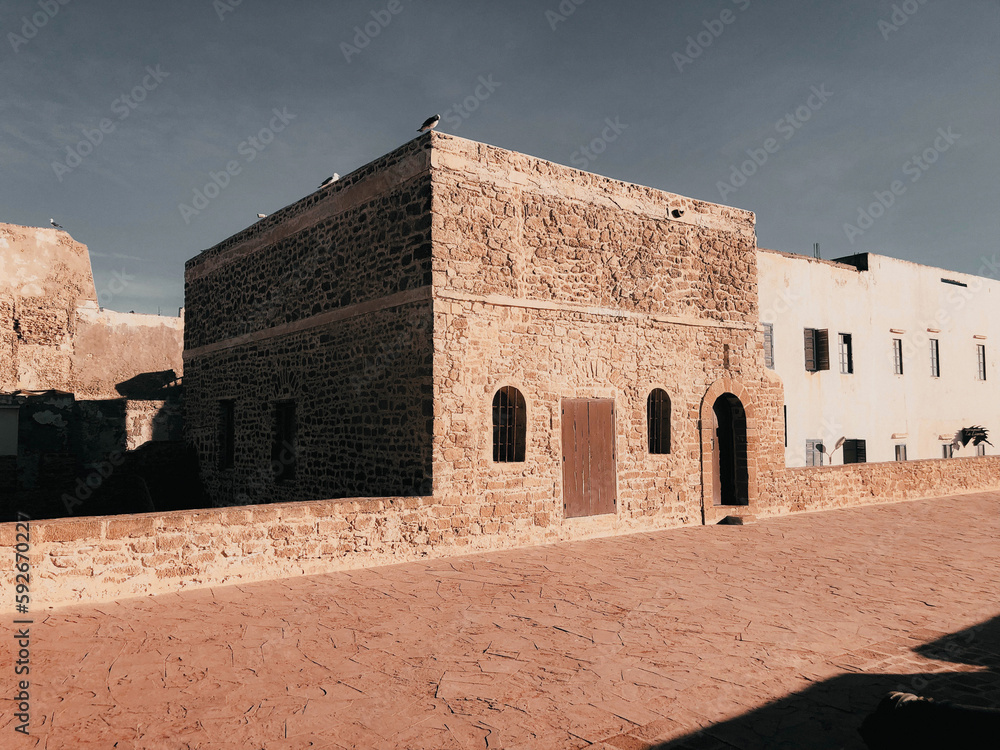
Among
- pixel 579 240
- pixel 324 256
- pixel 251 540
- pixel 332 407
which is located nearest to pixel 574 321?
pixel 579 240

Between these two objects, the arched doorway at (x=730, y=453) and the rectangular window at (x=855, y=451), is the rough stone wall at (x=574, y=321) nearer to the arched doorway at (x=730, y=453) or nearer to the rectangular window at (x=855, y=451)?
the arched doorway at (x=730, y=453)

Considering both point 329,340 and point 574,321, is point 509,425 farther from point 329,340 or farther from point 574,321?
point 329,340

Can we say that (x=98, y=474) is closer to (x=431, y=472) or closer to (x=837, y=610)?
(x=431, y=472)

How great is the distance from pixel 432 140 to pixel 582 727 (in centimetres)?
763

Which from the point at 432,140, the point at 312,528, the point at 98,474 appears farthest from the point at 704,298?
the point at 98,474

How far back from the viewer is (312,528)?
779cm

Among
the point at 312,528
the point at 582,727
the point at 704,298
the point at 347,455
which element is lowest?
the point at 582,727

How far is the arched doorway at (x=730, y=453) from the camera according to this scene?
12734 mm

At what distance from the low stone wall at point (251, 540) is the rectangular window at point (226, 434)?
7.15 m

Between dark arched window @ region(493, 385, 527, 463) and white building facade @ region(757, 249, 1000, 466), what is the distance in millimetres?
11317

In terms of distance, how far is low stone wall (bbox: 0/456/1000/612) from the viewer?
627 centimetres

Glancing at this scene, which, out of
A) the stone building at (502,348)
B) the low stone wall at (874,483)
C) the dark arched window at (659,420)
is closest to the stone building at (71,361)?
the stone building at (502,348)

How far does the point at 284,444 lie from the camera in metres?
12.5

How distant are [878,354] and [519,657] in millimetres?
20875
